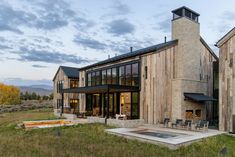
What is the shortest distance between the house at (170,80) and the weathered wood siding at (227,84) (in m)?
2.67

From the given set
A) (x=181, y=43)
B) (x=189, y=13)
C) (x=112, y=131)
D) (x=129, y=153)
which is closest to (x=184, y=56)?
(x=181, y=43)

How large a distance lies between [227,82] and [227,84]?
0.44ft

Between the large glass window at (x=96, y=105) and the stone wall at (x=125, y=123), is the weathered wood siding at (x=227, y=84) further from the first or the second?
the large glass window at (x=96, y=105)

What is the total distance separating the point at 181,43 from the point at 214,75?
5.89 meters

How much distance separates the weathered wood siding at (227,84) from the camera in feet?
52.0

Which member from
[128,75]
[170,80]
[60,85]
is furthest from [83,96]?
[170,80]

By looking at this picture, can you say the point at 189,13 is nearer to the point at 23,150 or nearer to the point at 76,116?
the point at 76,116

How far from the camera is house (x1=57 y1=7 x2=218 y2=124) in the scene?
62.3ft

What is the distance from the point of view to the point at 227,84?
16.1m

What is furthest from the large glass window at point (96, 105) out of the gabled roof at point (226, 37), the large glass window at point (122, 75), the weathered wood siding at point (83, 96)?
the gabled roof at point (226, 37)

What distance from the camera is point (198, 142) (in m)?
12.4

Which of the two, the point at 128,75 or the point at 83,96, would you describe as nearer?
the point at 128,75

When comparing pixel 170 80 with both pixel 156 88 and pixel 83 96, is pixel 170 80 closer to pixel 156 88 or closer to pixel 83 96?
pixel 156 88

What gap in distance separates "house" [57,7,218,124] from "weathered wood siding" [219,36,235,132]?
267 cm
